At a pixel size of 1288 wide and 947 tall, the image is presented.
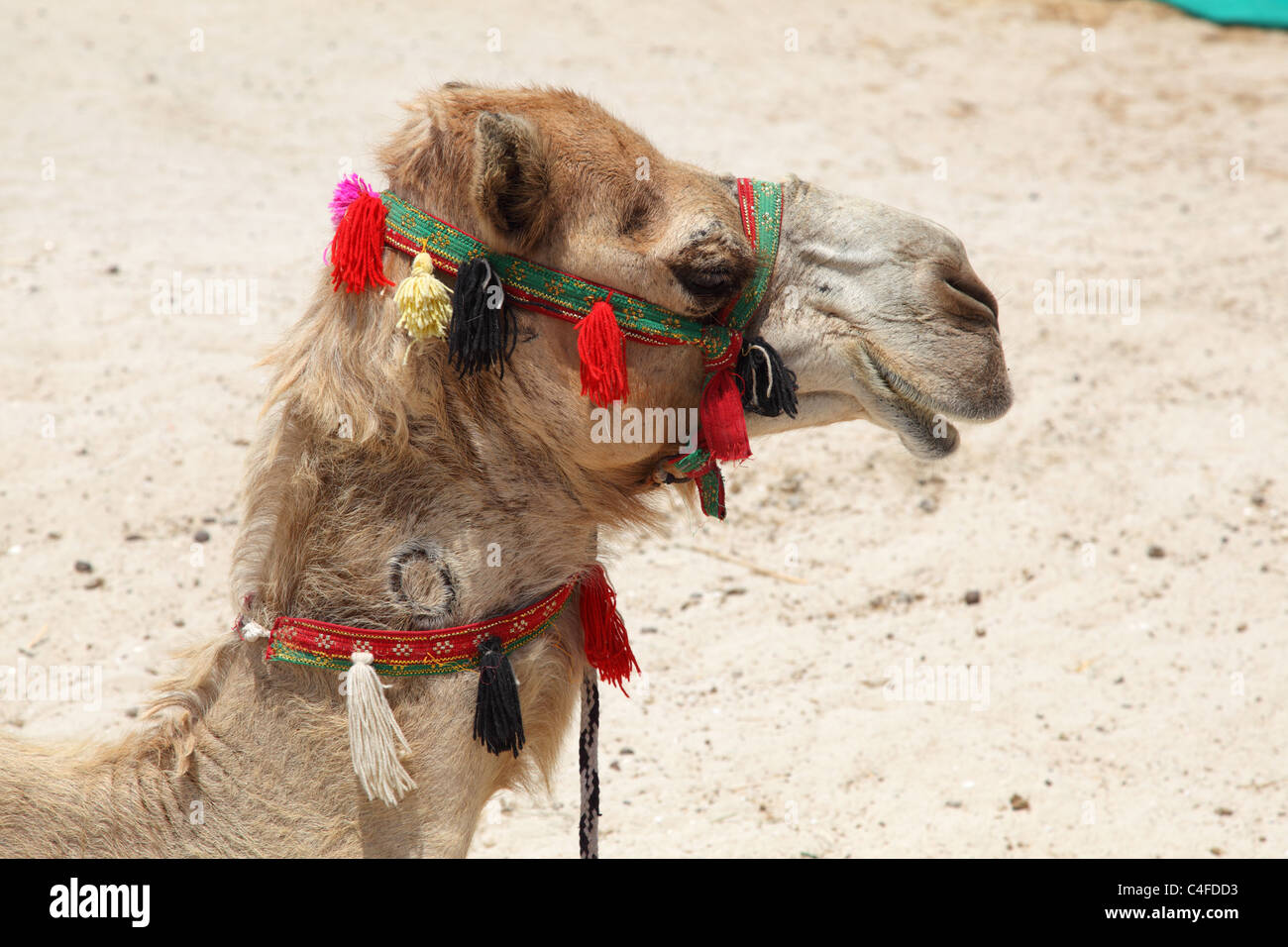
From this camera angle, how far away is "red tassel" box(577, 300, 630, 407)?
243 centimetres

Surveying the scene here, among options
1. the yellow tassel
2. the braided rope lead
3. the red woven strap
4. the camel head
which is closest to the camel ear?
the camel head

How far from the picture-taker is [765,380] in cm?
270

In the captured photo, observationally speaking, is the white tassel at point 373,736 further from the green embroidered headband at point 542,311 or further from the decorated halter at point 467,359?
the green embroidered headband at point 542,311

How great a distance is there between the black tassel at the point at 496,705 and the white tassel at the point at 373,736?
0.52 feet

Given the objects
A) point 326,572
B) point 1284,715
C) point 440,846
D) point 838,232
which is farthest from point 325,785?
point 1284,715

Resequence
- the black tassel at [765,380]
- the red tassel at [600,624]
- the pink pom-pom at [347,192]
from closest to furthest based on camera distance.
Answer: the pink pom-pom at [347,192] → the black tassel at [765,380] → the red tassel at [600,624]

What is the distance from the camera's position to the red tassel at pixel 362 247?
7.92 ft

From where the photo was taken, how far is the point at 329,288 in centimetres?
251

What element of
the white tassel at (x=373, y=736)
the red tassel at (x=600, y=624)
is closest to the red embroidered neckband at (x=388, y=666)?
the white tassel at (x=373, y=736)

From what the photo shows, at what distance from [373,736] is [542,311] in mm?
883

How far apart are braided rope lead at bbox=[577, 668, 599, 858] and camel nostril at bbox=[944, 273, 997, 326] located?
46.9 inches

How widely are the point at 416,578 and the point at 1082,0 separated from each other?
47.8 ft

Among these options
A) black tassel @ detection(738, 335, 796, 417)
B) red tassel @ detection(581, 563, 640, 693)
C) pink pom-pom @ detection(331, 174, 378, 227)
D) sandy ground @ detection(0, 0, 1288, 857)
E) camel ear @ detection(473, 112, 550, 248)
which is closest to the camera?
camel ear @ detection(473, 112, 550, 248)

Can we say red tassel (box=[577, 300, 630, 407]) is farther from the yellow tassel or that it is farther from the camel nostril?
the camel nostril
